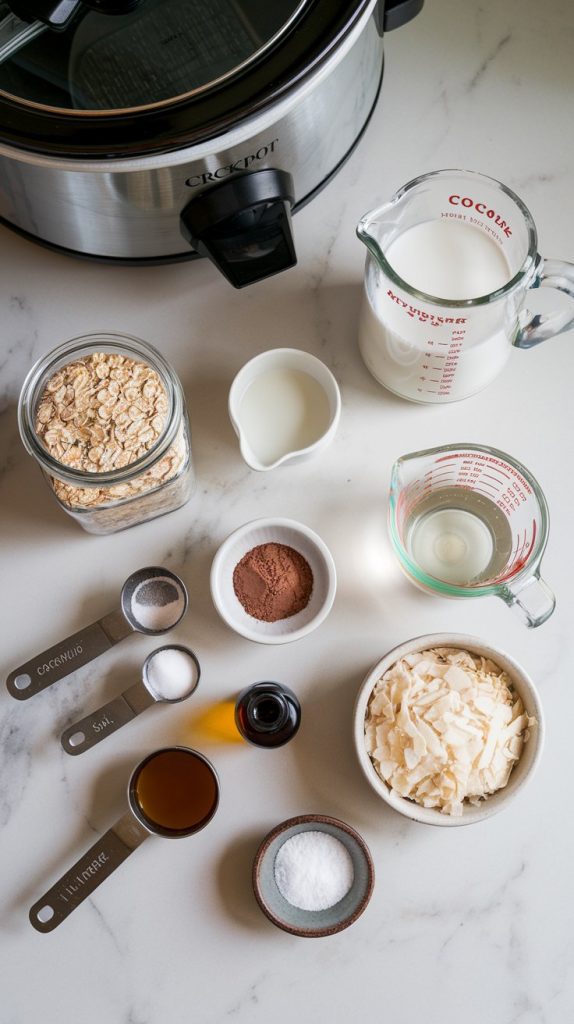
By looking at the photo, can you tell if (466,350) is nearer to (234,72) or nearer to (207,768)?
(234,72)

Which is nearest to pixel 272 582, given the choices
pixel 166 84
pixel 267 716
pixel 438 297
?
pixel 267 716

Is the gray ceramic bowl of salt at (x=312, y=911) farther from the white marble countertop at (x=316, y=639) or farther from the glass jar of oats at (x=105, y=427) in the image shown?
the glass jar of oats at (x=105, y=427)

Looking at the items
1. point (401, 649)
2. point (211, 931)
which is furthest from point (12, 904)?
point (401, 649)

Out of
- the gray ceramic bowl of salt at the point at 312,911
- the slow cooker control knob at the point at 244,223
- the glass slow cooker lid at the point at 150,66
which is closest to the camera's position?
the glass slow cooker lid at the point at 150,66

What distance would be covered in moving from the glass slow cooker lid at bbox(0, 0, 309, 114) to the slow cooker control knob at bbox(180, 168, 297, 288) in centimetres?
12

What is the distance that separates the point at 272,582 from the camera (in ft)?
3.74

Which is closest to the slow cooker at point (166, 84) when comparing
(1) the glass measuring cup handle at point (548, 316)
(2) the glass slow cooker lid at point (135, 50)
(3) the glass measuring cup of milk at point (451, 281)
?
(2) the glass slow cooker lid at point (135, 50)

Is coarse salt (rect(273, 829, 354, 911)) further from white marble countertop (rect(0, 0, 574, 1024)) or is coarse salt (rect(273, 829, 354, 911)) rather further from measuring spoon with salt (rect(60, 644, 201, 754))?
measuring spoon with salt (rect(60, 644, 201, 754))

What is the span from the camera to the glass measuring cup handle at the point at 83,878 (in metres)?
1.09

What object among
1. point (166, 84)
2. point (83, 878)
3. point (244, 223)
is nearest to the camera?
point (166, 84)

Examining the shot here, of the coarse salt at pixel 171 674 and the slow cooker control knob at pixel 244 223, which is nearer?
the slow cooker control knob at pixel 244 223

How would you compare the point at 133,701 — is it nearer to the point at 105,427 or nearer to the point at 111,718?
the point at 111,718

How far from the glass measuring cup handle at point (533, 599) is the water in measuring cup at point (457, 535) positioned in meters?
0.12

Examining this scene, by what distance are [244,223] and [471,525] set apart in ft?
1.56
